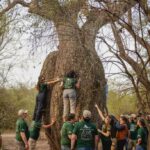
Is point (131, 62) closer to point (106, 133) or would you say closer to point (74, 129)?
point (74, 129)

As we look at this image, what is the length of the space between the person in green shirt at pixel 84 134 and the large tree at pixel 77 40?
1.40 meters

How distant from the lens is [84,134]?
1317cm

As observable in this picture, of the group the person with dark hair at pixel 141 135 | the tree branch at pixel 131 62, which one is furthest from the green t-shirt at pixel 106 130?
the tree branch at pixel 131 62

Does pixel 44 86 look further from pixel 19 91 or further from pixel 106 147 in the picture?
pixel 19 91

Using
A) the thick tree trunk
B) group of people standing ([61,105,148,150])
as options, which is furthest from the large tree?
group of people standing ([61,105,148,150])

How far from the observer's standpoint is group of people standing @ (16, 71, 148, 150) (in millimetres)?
13281

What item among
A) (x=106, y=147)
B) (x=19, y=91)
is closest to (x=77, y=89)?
(x=106, y=147)

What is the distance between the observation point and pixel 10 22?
21.5 meters

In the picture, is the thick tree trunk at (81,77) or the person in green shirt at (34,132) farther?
the thick tree trunk at (81,77)

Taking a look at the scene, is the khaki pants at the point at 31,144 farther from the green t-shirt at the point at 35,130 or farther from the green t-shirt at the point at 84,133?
the green t-shirt at the point at 84,133

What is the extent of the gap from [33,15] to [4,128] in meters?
20.6

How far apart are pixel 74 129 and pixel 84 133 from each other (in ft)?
0.85

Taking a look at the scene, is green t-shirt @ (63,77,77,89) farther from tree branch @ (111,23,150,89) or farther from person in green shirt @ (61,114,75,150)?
tree branch @ (111,23,150,89)

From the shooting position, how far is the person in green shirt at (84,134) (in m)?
13.2
